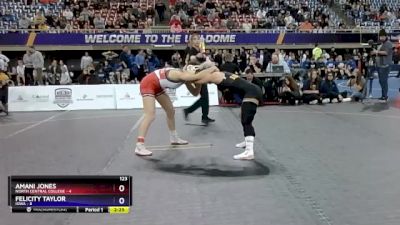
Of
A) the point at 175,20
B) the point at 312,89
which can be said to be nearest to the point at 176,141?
the point at 312,89

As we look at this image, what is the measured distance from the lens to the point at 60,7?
24828mm

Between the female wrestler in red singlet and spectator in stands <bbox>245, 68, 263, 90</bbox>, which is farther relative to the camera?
spectator in stands <bbox>245, 68, 263, 90</bbox>

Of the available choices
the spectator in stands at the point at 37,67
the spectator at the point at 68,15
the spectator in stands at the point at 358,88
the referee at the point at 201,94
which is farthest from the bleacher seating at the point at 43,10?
the referee at the point at 201,94

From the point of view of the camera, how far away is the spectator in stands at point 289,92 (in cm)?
1480

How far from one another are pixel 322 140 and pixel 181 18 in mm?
17374

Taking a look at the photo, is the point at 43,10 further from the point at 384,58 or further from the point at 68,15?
the point at 384,58

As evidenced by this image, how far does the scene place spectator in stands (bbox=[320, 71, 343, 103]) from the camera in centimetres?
1511

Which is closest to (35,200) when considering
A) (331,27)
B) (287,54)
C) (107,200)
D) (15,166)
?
(107,200)

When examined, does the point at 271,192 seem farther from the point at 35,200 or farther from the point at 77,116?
the point at 77,116

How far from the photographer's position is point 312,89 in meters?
15.3
